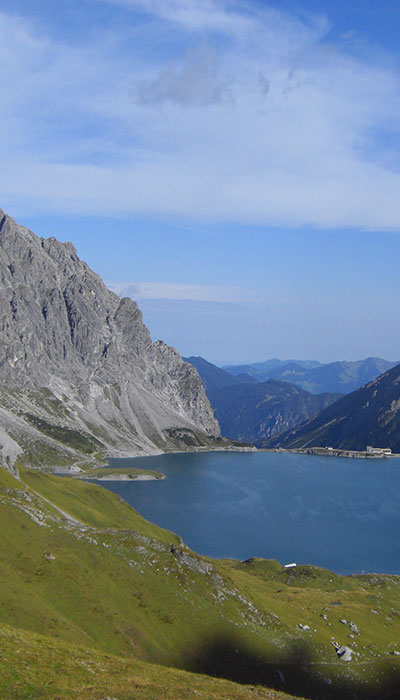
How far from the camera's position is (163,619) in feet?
234

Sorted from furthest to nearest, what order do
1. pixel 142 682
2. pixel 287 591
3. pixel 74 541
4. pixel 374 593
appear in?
pixel 374 593 < pixel 287 591 < pixel 74 541 < pixel 142 682

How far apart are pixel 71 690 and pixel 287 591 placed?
8522cm

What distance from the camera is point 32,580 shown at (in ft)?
225

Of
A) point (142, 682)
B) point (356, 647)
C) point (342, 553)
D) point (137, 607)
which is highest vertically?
point (142, 682)

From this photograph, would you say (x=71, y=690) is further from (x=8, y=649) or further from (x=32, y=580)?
(x=32, y=580)

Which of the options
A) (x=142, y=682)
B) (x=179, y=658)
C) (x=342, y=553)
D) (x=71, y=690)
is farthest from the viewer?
(x=342, y=553)

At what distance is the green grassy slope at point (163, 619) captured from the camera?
6075 centimetres

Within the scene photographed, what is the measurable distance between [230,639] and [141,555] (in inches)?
707

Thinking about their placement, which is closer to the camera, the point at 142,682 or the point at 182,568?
the point at 142,682

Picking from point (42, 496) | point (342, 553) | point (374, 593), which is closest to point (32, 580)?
point (42, 496)

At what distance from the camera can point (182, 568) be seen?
8212 centimetres

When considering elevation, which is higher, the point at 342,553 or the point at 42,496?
Result: the point at 42,496

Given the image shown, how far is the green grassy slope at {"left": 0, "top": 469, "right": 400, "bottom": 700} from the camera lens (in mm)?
60750

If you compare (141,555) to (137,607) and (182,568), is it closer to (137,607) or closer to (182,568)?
(182,568)
